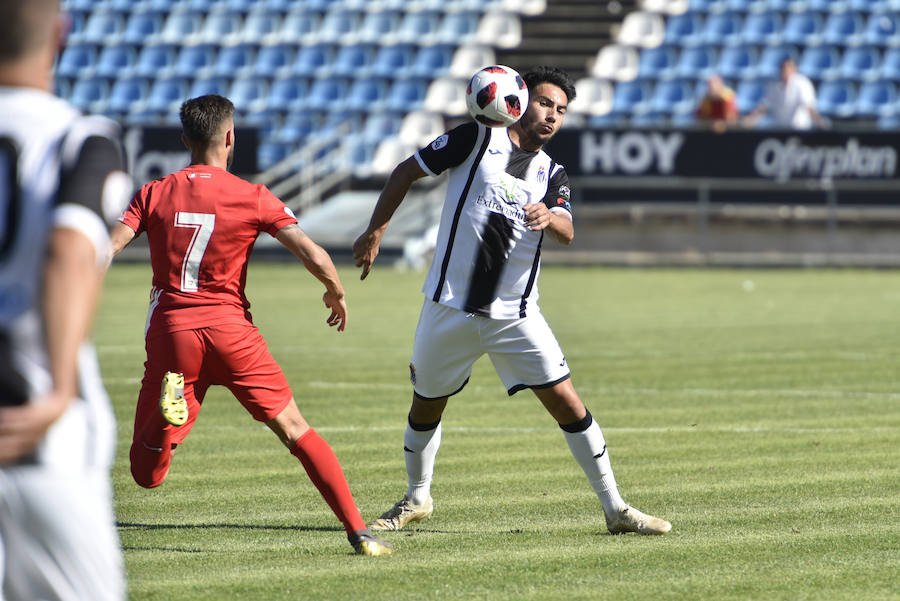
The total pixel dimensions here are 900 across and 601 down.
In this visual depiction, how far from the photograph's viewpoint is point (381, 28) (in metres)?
31.3

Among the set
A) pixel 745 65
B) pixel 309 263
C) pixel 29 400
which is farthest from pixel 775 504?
pixel 745 65

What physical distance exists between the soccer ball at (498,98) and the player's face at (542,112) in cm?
6

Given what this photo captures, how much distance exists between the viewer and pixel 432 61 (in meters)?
30.3

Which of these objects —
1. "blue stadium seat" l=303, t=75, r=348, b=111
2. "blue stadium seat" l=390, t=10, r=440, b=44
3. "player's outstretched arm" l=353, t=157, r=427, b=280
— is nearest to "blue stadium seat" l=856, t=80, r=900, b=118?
"blue stadium seat" l=390, t=10, r=440, b=44

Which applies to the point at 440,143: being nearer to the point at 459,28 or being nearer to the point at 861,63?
the point at 861,63

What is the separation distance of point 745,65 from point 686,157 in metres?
5.13

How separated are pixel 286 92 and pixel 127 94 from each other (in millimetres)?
3728

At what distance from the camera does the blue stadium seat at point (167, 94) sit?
3073 centimetres

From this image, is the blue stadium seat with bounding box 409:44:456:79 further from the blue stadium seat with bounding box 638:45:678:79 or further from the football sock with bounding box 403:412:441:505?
the football sock with bounding box 403:412:441:505

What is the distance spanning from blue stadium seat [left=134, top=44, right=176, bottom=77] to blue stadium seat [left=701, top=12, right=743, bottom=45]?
12.2 meters

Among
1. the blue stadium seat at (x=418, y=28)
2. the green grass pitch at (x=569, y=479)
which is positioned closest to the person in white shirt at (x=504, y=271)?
the green grass pitch at (x=569, y=479)

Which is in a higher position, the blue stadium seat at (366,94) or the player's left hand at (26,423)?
the player's left hand at (26,423)

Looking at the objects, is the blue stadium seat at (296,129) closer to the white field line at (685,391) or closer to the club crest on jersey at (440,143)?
the white field line at (685,391)

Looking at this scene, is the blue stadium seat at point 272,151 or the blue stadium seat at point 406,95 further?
the blue stadium seat at point 406,95
